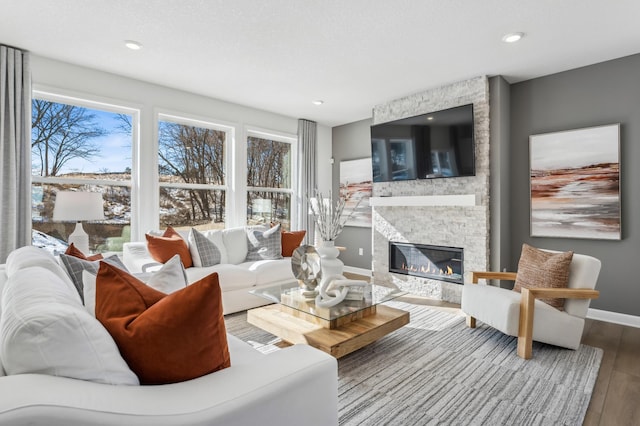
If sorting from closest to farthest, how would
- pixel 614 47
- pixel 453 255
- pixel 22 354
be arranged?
1. pixel 22 354
2. pixel 614 47
3. pixel 453 255

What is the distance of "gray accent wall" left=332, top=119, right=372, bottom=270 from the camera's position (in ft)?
18.8

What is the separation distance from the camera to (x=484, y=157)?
3.91m

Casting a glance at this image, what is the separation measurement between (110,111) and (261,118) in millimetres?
2012

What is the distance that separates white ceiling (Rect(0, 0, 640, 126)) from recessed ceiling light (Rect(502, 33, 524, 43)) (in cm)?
6

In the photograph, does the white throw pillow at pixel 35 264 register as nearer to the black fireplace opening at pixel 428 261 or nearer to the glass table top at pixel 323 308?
the glass table top at pixel 323 308

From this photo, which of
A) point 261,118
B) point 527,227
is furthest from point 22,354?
point 261,118

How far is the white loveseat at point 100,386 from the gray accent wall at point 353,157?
15.4 feet

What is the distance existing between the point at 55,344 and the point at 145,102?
3933 millimetres

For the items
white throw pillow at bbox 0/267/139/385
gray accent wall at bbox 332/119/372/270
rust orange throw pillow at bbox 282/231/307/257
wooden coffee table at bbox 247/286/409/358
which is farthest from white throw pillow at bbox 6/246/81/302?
gray accent wall at bbox 332/119/372/270

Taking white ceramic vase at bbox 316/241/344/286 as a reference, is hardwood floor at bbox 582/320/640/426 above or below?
below

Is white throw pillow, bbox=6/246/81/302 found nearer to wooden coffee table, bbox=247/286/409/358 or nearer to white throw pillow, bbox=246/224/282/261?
wooden coffee table, bbox=247/286/409/358

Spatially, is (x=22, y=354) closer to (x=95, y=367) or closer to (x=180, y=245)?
(x=95, y=367)

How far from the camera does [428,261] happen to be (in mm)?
Answer: 4477

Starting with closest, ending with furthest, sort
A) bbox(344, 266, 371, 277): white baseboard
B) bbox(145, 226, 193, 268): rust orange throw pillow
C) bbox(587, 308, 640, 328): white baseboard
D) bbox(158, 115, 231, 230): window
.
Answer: bbox(587, 308, 640, 328): white baseboard → bbox(145, 226, 193, 268): rust orange throw pillow → bbox(158, 115, 231, 230): window → bbox(344, 266, 371, 277): white baseboard
